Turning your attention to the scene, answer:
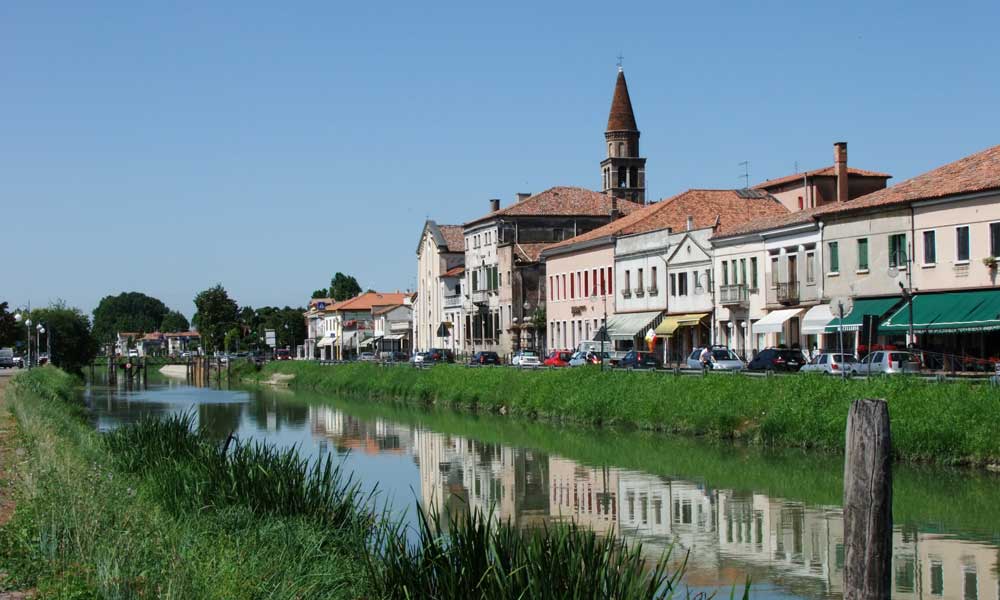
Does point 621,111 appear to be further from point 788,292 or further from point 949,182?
point 949,182

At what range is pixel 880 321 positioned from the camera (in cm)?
5172

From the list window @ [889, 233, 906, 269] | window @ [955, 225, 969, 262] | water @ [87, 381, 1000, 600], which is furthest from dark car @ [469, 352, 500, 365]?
window @ [955, 225, 969, 262]

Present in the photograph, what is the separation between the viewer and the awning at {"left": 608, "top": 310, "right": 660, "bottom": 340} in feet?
239

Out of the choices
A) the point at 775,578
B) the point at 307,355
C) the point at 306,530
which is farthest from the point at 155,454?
the point at 307,355

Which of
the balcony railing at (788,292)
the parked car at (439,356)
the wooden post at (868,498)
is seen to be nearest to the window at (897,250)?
the balcony railing at (788,292)

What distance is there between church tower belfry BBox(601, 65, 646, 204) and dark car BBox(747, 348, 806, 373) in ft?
223

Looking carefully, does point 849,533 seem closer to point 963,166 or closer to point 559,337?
point 963,166

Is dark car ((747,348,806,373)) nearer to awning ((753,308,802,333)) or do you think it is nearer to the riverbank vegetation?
awning ((753,308,802,333))

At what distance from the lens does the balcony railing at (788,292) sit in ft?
193

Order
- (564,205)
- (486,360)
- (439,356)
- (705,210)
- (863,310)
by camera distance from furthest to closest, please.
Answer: (564,205) < (439,356) < (486,360) < (705,210) < (863,310)

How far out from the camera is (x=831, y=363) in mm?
45156

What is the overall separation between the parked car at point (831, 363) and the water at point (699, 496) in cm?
611

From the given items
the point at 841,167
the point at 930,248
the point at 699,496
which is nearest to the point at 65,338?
the point at 841,167

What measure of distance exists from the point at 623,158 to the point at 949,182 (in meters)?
70.1
